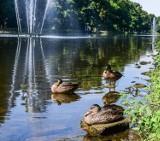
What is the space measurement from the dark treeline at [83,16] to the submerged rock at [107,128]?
72.7m

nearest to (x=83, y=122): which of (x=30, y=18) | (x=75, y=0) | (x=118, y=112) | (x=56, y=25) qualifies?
(x=118, y=112)

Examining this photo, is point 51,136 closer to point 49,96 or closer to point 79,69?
point 49,96

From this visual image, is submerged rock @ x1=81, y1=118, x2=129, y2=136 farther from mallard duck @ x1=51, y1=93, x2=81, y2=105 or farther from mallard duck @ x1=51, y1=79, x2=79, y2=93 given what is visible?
mallard duck @ x1=51, y1=79, x2=79, y2=93

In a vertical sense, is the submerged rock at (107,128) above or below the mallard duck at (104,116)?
below

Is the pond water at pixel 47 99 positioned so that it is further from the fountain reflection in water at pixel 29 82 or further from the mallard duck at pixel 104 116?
the mallard duck at pixel 104 116

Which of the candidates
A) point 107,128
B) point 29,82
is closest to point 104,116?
point 107,128

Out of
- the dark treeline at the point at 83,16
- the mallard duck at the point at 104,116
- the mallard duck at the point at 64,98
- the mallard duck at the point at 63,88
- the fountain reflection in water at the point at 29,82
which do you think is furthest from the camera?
the dark treeline at the point at 83,16

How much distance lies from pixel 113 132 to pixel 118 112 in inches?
Result: 27.2

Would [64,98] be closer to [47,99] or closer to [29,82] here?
[47,99]

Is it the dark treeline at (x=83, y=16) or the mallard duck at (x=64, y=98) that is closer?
the mallard duck at (x=64, y=98)

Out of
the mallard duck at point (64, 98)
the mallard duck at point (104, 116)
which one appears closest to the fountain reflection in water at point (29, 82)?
the mallard duck at point (64, 98)

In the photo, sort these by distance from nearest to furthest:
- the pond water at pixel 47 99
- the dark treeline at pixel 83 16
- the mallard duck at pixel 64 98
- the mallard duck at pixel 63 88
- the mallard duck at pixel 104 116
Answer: the pond water at pixel 47 99, the mallard duck at pixel 104 116, the mallard duck at pixel 64 98, the mallard duck at pixel 63 88, the dark treeline at pixel 83 16

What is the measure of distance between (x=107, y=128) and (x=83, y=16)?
10554 cm

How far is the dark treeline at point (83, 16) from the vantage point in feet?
278
